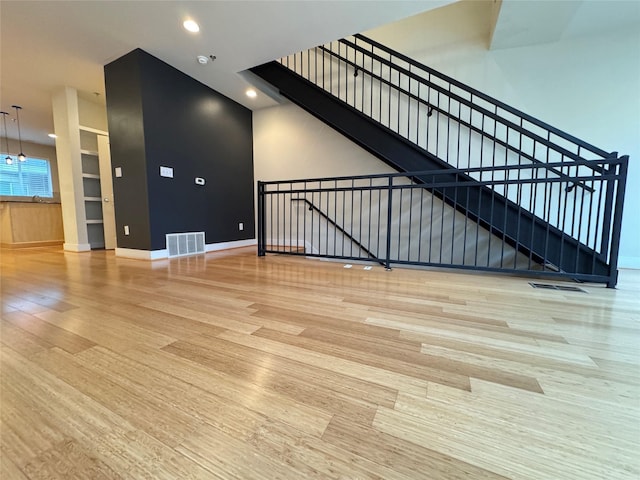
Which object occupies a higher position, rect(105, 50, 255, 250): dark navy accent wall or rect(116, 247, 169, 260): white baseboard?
rect(105, 50, 255, 250): dark navy accent wall

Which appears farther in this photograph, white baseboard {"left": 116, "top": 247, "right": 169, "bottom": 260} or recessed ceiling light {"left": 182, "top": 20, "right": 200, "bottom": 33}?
white baseboard {"left": 116, "top": 247, "right": 169, "bottom": 260}

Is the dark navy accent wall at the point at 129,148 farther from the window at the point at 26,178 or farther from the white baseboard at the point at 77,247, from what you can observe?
the window at the point at 26,178

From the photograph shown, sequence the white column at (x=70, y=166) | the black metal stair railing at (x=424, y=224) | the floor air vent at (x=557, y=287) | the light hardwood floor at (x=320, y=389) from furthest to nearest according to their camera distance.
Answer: the white column at (x=70, y=166), the black metal stair railing at (x=424, y=224), the floor air vent at (x=557, y=287), the light hardwood floor at (x=320, y=389)

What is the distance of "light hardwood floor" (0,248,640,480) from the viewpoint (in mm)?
524

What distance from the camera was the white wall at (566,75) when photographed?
2838 millimetres

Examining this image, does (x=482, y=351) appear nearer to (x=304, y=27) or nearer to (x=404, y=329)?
(x=404, y=329)

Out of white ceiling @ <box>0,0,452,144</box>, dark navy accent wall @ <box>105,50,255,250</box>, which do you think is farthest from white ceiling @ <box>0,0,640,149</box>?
dark navy accent wall @ <box>105,50,255,250</box>

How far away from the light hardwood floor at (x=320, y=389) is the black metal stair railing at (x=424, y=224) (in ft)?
2.59

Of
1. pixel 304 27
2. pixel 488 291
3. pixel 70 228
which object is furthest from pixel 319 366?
pixel 70 228

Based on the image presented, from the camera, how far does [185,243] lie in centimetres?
355

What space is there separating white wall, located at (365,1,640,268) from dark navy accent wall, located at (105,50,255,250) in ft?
11.0

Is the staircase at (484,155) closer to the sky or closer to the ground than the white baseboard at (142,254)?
closer to the sky

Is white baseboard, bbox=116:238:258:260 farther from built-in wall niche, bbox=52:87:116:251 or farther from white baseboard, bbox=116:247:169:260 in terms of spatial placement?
built-in wall niche, bbox=52:87:116:251

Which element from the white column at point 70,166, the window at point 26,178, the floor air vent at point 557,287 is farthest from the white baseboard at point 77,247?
the floor air vent at point 557,287
